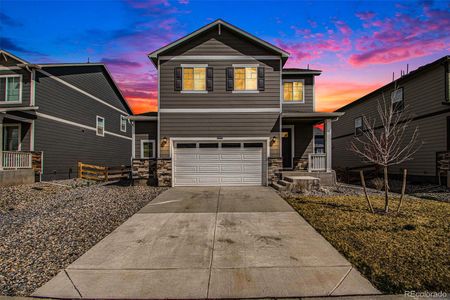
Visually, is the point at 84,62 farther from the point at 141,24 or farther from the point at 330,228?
the point at 330,228

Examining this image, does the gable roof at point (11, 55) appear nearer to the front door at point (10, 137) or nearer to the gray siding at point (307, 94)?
the front door at point (10, 137)

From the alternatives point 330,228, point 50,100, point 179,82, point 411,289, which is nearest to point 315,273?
point 411,289

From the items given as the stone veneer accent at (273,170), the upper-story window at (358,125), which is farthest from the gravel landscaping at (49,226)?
the upper-story window at (358,125)

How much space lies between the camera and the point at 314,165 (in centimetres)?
1277

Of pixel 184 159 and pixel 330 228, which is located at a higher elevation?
pixel 184 159

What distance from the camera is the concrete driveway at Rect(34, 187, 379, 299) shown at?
3.24 meters

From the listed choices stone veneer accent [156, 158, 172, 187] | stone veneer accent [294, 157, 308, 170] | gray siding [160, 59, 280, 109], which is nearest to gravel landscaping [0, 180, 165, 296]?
stone veneer accent [156, 158, 172, 187]

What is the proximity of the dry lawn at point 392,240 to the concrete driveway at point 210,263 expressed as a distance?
0.28 metres

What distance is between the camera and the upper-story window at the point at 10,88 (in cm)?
1400

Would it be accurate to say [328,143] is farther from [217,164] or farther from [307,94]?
[217,164]

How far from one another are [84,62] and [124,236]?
16861mm

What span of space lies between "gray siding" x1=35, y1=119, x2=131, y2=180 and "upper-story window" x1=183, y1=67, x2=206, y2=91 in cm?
901

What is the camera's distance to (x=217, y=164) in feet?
40.6

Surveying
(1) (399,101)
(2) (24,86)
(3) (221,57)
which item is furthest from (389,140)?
(2) (24,86)
